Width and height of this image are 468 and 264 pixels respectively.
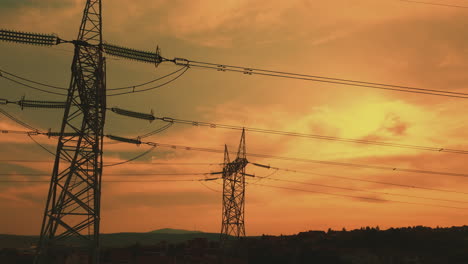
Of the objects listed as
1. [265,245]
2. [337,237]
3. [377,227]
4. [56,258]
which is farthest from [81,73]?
[377,227]

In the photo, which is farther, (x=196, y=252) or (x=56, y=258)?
(x=196, y=252)

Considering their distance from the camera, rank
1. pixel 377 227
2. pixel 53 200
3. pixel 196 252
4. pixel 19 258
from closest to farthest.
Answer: pixel 53 200
pixel 19 258
pixel 196 252
pixel 377 227

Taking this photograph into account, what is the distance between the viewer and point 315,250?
198 feet

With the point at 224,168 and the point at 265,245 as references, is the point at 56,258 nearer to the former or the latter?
the point at 224,168

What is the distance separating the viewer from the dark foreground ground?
5147 centimetres

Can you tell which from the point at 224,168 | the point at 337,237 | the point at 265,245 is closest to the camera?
the point at 224,168

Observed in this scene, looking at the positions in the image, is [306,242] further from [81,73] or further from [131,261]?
[81,73]

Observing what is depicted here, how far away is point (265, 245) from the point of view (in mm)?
63000

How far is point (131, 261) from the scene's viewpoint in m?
49.0

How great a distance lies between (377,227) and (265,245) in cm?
2587

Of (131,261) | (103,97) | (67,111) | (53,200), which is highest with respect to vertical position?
(103,97)

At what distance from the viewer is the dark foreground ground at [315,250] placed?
169 feet

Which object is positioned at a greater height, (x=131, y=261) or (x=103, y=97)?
(x=103, y=97)

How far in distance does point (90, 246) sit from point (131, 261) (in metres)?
24.4
